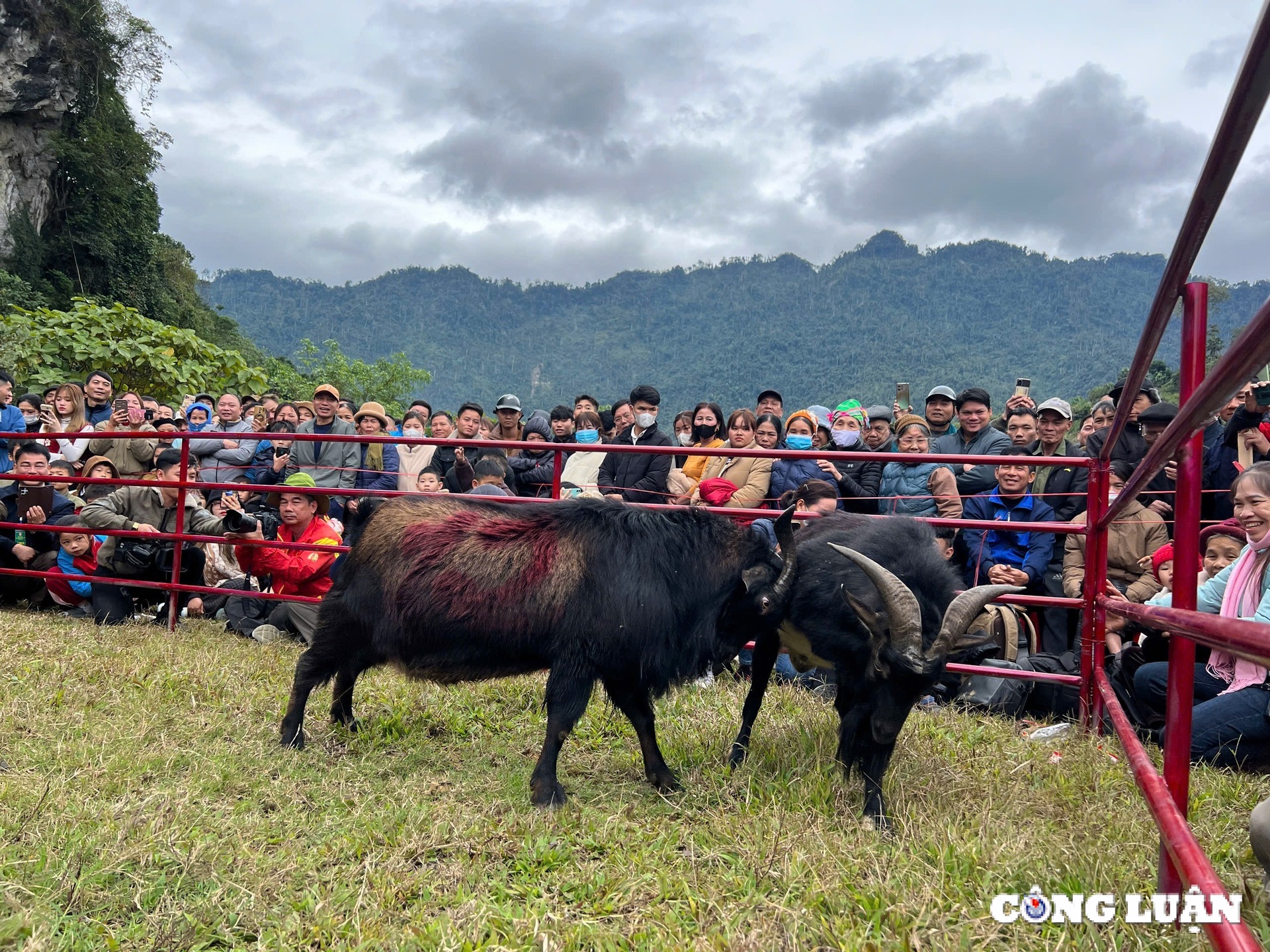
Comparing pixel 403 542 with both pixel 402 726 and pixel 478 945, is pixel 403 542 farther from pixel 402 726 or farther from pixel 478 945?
pixel 478 945

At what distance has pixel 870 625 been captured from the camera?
358 centimetres

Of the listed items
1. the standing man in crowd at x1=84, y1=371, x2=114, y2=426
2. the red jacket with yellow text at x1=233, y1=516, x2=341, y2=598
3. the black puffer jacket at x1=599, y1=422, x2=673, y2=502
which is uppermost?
the standing man in crowd at x1=84, y1=371, x2=114, y2=426

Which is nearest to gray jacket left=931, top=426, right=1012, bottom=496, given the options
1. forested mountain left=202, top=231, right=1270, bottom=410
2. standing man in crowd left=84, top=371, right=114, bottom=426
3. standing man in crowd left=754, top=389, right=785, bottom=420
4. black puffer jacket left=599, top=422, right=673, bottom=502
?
standing man in crowd left=754, top=389, right=785, bottom=420

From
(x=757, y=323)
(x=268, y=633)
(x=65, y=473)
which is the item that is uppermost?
(x=757, y=323)

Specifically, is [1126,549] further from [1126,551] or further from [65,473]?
[65,473]

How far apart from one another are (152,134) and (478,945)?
3508cm

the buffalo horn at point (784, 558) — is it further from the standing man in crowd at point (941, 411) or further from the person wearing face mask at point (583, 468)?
the standing man in crowd at point (941, 411)

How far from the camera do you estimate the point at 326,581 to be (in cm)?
655

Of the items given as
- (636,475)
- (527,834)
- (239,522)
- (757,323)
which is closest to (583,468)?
(636,475)

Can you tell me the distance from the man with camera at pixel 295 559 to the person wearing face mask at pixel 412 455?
2.78 ft

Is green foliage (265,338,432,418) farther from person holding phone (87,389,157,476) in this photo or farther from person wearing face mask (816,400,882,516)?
person wearing face mask (816,400,882,516)

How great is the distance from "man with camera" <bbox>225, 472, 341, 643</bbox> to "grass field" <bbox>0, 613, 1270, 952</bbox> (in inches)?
68.4

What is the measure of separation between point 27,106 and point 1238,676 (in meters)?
34.5

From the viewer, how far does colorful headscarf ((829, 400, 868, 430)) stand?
8055mm
